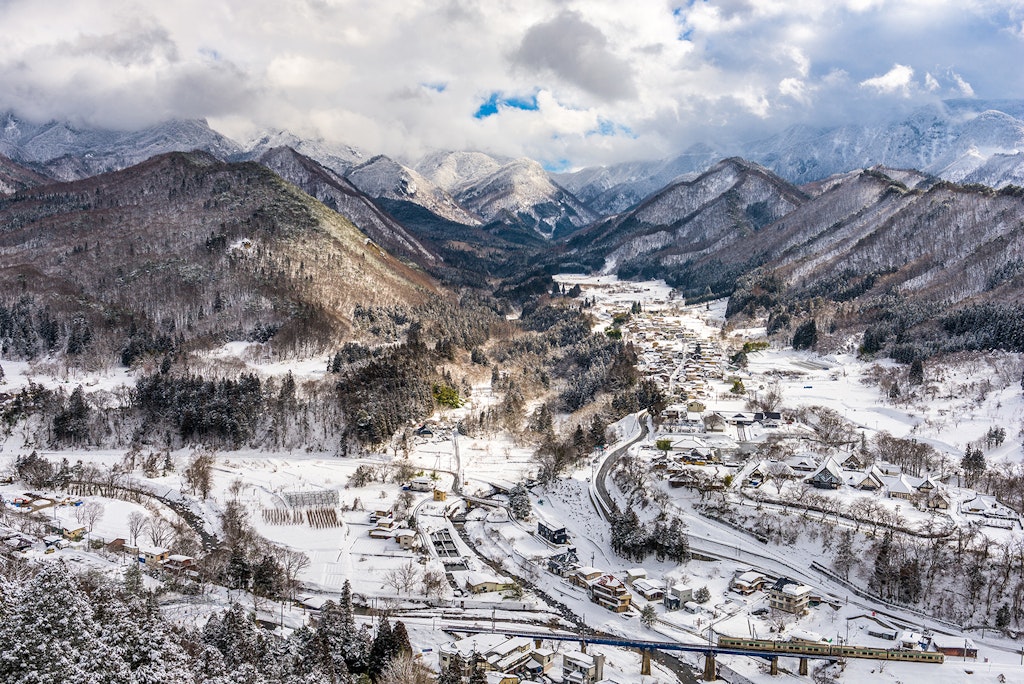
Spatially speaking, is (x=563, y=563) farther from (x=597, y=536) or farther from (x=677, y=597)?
(x=677, y=597)

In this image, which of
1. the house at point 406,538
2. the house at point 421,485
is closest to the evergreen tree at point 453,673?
the house at point 406,538

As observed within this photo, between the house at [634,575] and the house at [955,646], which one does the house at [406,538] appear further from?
the house at [955,646]

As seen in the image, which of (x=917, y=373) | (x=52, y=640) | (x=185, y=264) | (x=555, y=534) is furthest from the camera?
(x=185, y=264)

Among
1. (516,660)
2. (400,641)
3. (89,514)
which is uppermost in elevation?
(89,514)

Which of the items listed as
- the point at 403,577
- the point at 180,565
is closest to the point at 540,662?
the point at 403,577

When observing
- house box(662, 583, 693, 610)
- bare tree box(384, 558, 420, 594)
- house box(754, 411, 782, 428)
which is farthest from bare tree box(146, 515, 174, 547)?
house box(754, 411, 782, 428)

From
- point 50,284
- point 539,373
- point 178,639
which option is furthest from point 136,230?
point 178,639
